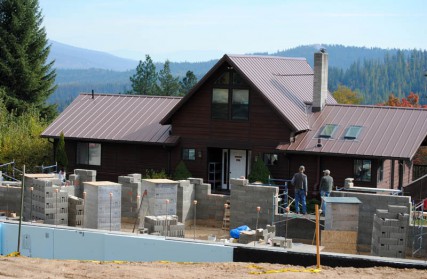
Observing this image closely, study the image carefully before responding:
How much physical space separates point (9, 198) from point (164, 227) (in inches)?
346

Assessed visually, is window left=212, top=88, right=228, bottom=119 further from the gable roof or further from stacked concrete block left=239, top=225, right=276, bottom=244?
stacked concrete block left=239, top=225, right=276, bottom=244

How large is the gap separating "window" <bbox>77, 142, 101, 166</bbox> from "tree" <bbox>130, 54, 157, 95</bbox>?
50986 millimetres

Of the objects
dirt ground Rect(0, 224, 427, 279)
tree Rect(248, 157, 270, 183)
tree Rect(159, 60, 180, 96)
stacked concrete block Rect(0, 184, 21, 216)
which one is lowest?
dirt ground Rect(0, 224, 427, 279)

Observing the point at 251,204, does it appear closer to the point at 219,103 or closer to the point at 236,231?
the point at 236,231

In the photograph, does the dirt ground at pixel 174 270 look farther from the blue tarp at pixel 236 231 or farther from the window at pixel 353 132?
the window at pixel 353 132

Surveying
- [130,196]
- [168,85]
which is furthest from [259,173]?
[168,85]

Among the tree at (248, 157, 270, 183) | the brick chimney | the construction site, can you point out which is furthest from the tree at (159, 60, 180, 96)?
the construction site

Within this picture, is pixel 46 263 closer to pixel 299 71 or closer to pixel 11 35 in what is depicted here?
pixel 299 71

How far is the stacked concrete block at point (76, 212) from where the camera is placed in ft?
108

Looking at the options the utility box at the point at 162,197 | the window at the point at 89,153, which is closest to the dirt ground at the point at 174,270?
the utility box at the point at 162,197

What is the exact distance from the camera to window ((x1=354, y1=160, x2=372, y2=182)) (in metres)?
37.8

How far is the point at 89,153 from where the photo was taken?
143 feet

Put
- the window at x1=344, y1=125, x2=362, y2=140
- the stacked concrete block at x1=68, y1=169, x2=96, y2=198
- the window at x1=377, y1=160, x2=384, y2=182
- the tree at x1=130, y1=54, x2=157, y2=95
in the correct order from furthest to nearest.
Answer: the tree at x1=130, y1=54, x2=157, y2=95 < the window at x1=344, y1=125, x2=362, y2=140 < the window at x1=377, y1=160, x2=384, y2=182 < the stacked concrete block at x1=68, y1=169, x2=96, y2=198

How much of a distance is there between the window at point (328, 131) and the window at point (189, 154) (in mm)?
5800
